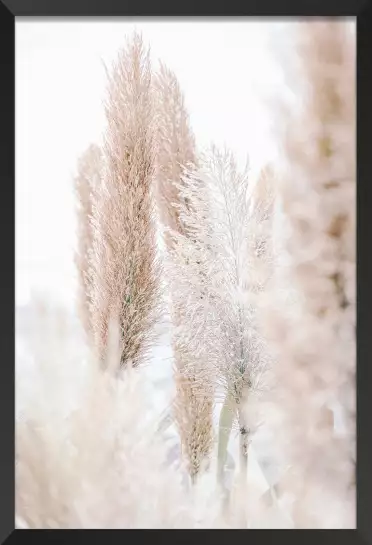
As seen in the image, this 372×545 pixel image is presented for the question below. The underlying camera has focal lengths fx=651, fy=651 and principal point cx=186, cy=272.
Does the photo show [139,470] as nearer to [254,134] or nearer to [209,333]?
[209,333]

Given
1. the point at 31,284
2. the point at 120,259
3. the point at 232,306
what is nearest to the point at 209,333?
the point at 232,306

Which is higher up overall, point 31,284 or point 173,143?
point 173,143

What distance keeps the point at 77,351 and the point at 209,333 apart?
26 centimetres

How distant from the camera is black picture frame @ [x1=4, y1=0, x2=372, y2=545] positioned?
125 centimetres

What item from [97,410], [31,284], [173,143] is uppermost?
[173,143]

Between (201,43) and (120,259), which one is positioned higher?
(201,43)

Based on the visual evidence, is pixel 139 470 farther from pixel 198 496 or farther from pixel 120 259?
pixel 120 259

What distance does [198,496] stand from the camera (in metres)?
1.26

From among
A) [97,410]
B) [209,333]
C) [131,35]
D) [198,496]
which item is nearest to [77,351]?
[97,410]

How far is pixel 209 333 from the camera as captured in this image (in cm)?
126

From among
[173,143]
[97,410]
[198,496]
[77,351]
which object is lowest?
[198,496]

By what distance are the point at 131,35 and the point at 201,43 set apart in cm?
14
